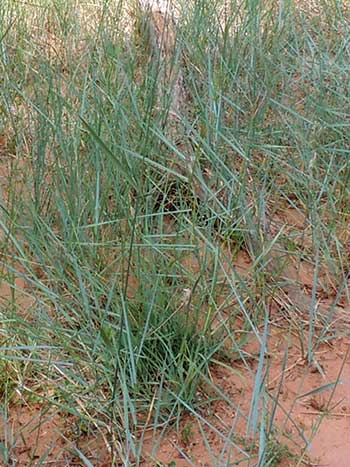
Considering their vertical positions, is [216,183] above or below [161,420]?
above

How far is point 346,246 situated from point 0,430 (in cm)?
121

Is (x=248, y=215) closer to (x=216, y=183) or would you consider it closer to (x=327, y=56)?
(x=216, y=183)

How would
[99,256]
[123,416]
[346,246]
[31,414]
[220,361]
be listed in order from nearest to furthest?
[123,416], [31,414], [220,361], [99,256], [346,246]

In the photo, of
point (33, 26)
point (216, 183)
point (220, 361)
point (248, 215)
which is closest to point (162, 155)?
point (216, 183)

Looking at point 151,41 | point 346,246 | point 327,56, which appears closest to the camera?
point 346,246

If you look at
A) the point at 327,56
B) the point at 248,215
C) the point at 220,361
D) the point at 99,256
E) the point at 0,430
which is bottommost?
the point at 0,430

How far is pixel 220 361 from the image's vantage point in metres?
1.74

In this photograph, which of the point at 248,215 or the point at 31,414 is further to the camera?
the point at 248,215

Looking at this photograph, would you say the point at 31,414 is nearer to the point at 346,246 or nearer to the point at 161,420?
the point at 161,420

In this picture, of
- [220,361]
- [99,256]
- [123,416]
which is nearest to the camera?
[123,416]

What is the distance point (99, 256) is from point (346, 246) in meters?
0.81

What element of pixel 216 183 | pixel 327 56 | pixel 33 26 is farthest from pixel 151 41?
pixel 216 183

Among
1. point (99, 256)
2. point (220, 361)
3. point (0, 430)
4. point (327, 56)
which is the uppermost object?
point (327, 56)

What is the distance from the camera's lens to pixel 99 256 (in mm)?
A: 1908
